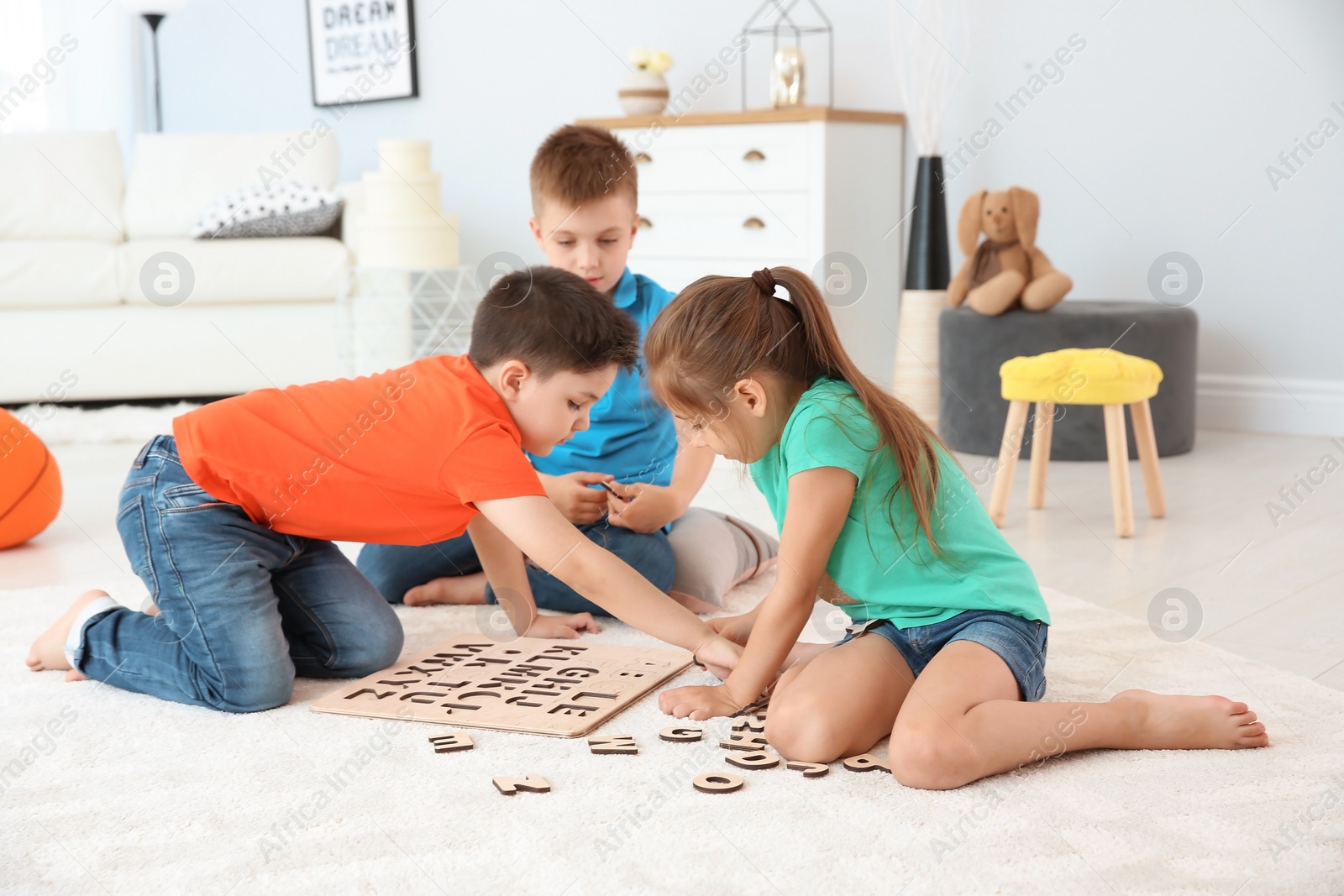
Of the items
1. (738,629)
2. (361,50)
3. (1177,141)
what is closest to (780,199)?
(1177,141)

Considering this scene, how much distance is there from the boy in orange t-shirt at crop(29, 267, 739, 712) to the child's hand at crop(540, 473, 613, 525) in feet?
0.65

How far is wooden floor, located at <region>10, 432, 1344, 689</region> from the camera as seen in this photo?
5.16 feet

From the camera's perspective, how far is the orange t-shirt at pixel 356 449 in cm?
129

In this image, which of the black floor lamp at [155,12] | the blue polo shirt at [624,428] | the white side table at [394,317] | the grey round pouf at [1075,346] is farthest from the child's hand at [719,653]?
the black floor lamp at [155,12]

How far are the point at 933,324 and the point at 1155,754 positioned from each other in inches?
80.9

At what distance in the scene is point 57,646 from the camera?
1432 mm

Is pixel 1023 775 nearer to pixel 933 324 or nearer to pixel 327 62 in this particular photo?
pixel 933 324

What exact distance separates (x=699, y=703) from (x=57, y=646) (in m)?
0.78

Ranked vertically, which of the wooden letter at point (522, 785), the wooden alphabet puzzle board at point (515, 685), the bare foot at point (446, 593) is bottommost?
the bare foot at point (446, 593)

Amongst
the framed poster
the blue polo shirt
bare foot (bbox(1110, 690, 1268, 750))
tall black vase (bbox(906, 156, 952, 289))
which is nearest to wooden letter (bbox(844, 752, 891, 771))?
bare foot (bbox(1110, 690, 1268, 750))

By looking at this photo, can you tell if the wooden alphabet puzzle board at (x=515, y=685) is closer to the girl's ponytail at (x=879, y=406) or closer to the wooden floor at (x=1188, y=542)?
the wooden floor at (x=1188, y=542)

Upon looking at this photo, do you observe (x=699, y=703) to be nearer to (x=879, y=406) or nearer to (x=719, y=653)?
(x=719, y=653)

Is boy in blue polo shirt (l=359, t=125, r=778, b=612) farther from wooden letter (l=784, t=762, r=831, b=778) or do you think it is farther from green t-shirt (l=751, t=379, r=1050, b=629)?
wooden letter (l=784, t=762, r=831, b=778)

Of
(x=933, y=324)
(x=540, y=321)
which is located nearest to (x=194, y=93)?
(x=933, y=324)
